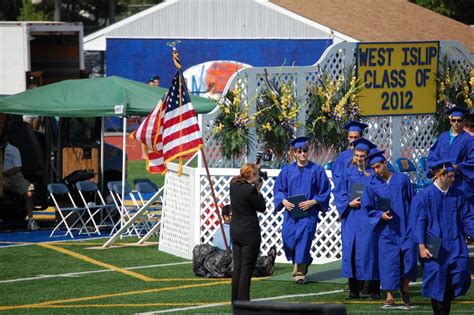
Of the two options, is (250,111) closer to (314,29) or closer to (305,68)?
(305,68)

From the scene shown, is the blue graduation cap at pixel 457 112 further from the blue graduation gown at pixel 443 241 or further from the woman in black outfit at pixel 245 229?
the blue graduation gown at pixel 443 241

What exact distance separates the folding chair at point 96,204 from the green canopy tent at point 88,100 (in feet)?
4.17

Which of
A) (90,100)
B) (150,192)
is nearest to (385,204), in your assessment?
(90,100)

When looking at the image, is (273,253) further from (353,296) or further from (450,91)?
(450,91)

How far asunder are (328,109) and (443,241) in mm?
6851

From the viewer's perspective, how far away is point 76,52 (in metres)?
26.3

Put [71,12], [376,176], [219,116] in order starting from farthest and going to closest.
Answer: [71,12], [219,116], [376,176]

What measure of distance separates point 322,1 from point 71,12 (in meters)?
22.5

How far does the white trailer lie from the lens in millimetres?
25844

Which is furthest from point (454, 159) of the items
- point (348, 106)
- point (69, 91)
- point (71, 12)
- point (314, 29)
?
point (71, 12)

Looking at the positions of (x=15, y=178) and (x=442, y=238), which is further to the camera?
(x=15, y=178)

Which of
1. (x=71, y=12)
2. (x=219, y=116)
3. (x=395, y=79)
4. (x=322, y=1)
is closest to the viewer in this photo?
(x=219, y=116)

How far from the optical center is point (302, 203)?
1549 cm

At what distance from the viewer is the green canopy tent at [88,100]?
20062mm
